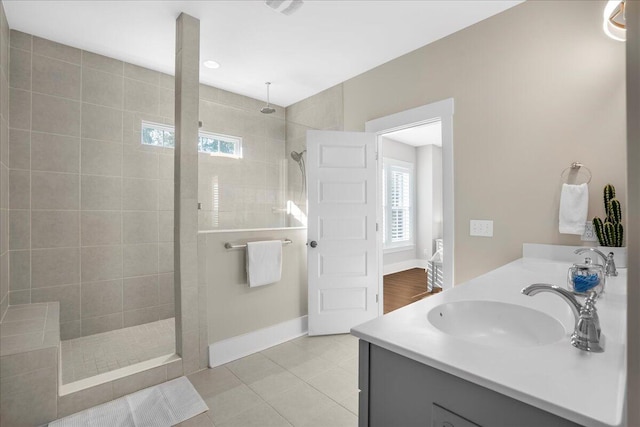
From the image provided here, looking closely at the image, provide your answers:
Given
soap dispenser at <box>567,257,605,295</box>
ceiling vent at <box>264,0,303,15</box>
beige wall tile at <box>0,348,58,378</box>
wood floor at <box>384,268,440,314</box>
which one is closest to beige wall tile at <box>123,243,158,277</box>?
beige wall tile at <box>0,348,58,378</box>

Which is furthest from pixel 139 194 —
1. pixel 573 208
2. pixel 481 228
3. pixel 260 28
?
pixel 573 208

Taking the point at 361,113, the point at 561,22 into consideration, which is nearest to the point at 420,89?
the point at 361,113

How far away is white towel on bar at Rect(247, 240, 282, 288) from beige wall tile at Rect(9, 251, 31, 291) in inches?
69.1

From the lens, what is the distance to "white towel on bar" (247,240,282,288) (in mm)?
2654

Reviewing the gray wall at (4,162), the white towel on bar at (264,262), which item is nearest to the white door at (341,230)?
the white towel on bar at (264,262)

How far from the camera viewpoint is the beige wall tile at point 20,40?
252 cm

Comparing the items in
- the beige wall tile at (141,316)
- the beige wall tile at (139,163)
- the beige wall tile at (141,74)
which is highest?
the beige wall tile at (141,74)

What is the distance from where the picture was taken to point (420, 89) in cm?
279

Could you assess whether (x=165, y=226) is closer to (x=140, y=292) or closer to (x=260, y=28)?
(x=140, y=292)

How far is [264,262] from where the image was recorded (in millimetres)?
2730

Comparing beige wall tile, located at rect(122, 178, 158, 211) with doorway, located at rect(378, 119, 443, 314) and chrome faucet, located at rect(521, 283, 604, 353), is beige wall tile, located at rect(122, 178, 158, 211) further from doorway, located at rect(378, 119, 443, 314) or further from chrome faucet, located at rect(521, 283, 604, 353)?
doorway, located at rect(378, 119, 443, 314)

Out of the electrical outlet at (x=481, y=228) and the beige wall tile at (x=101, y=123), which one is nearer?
the electrical outlet at (x=481, y=228)

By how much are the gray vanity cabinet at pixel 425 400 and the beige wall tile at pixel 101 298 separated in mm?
2910

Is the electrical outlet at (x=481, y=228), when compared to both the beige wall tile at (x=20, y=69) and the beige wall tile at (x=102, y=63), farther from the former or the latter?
the beige wall tile at (x=20, y=69)
